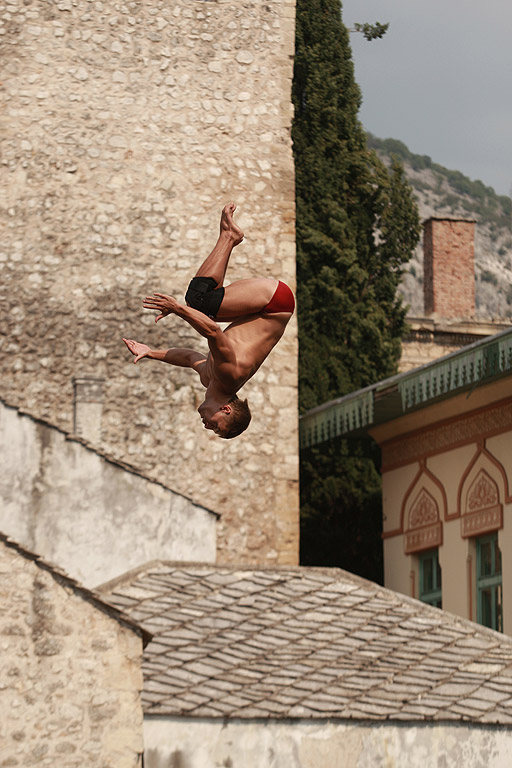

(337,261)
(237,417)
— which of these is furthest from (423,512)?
(237,417)

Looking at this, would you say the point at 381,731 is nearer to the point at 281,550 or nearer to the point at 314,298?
the point at 281,550

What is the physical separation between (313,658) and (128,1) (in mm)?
10844

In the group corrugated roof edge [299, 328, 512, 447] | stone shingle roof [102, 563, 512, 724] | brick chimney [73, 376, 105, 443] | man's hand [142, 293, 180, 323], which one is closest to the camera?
man's hand [142, 293, 180, 323]

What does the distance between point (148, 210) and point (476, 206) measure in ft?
305

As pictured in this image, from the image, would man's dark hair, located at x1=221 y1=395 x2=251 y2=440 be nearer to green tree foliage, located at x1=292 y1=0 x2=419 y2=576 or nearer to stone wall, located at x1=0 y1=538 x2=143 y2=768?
stone wall, located at x1=0 y1=538 x2=143 y2=768

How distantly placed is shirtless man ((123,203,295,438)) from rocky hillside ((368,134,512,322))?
285 ft

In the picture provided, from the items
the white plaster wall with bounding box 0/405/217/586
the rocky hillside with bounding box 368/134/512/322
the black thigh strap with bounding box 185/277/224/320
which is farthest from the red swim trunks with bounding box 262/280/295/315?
the rocky hillside with bounding box 368/134/512/322

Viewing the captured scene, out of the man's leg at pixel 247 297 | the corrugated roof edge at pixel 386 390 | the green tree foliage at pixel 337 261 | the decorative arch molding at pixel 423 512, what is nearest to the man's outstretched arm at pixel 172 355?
the man's leg at pixel 247 297

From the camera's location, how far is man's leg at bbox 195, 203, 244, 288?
783 centimetres

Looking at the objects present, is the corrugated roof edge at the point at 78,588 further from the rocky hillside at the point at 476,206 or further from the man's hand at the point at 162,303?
the rocky hillside at the point at 476,206

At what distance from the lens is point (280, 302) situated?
792cm

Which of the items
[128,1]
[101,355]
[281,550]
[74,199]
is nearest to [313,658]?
[281,550]

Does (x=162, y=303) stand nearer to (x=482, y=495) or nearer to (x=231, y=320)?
(x=231, y=320)

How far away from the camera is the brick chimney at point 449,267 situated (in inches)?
1278
